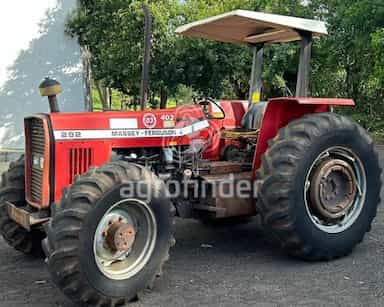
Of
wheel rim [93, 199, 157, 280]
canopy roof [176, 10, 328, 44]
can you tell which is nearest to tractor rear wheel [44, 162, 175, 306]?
wheel rim [93, 199, 157, 280]

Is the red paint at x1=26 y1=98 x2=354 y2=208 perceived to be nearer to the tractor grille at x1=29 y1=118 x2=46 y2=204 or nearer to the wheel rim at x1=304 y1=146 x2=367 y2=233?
the tractor grille at x1=29 y1=118 x2=46 y2=204

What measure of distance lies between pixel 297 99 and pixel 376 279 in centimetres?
169

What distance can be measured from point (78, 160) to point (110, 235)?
0.88 meters

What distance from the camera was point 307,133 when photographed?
4.89 metres

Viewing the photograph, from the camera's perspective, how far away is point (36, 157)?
4789 mm

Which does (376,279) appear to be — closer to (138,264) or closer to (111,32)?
(138,264)

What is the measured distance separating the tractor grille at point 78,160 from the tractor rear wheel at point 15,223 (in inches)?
27.5

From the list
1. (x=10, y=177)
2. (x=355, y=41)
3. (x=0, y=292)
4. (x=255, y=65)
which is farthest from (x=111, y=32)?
(x=0, y=292)

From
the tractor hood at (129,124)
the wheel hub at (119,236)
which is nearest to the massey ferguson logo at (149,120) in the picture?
the tractor hood at (129,124)

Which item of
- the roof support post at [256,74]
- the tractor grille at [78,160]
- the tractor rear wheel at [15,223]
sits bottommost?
the tractor rear wheel at [15,223]

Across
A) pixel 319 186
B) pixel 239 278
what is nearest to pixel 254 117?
pixel 319 186

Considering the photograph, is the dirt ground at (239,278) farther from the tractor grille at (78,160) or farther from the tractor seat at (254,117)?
the tractor seat at (254,117)

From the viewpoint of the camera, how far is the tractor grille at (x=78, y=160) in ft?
15.2

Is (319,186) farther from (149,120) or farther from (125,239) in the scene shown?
(125,239)
